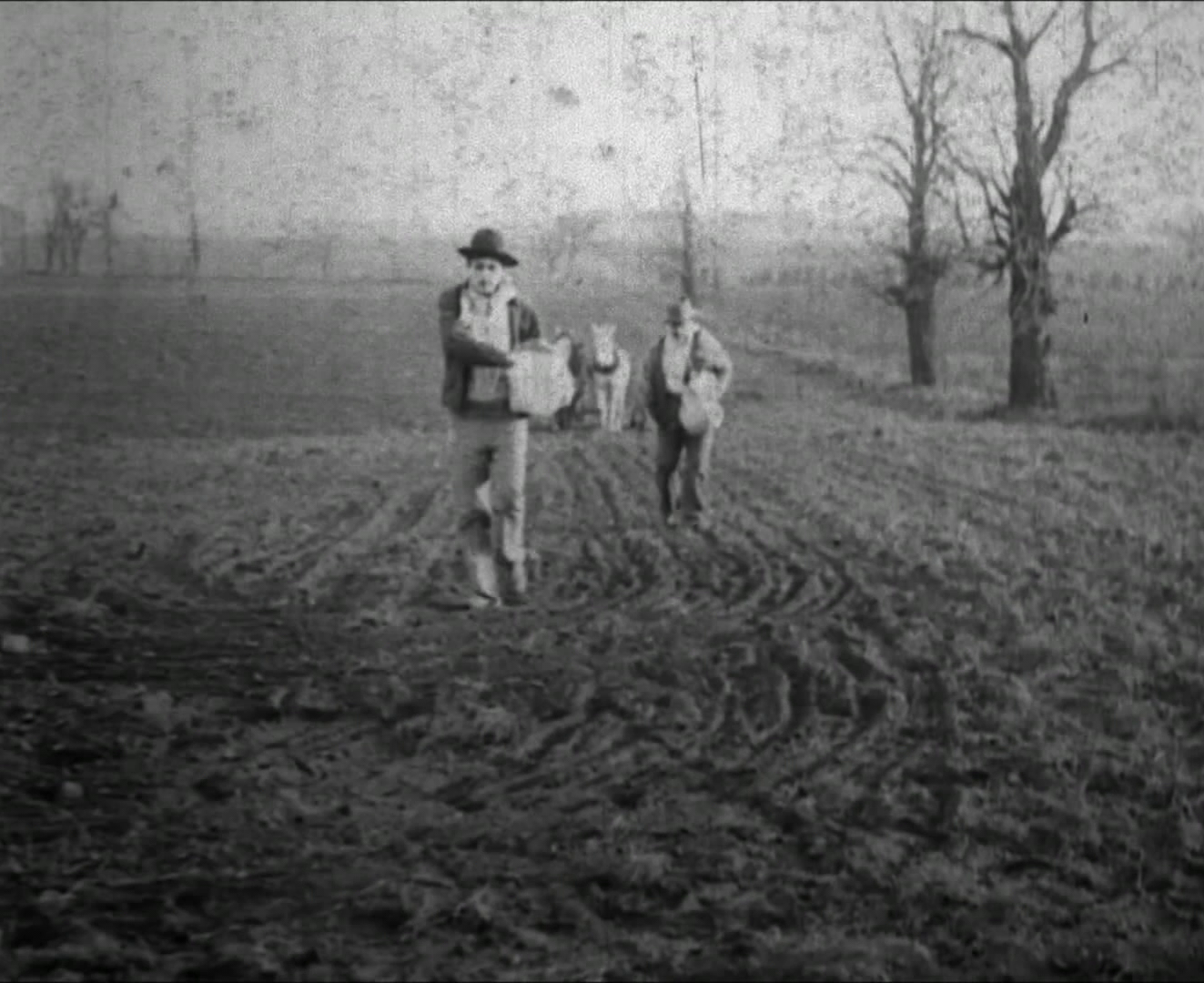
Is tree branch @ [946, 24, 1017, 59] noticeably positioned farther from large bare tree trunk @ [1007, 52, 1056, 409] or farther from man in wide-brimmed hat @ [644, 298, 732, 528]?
man in wide-brimmed hat @ [644, 298, 732, 528]

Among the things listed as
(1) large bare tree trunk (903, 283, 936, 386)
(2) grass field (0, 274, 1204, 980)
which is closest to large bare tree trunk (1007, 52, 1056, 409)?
(2) grass field (0, 274, 1204, 980)

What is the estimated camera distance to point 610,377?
38.1 feet

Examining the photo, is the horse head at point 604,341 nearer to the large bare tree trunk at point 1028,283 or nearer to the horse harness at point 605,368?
the horse harness at point 605,368

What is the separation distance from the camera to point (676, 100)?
626cm

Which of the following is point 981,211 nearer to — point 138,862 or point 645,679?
point 645,679

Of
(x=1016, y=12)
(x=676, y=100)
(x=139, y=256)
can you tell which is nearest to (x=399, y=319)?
(x=139, y=256)

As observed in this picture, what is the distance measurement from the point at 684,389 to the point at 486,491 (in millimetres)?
1760

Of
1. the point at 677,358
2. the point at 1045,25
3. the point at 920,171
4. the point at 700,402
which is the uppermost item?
the point at 1045,25

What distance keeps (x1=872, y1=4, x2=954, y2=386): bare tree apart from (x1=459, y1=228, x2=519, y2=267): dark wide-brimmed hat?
8.50ft

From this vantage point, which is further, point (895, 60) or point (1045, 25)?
point (895, 60)

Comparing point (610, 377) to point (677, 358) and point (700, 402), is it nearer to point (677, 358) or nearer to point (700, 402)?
point (677, 358)

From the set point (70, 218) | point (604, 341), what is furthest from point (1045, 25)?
point (604, 341)

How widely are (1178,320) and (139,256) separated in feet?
16.7

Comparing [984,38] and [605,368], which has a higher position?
[984,38]
